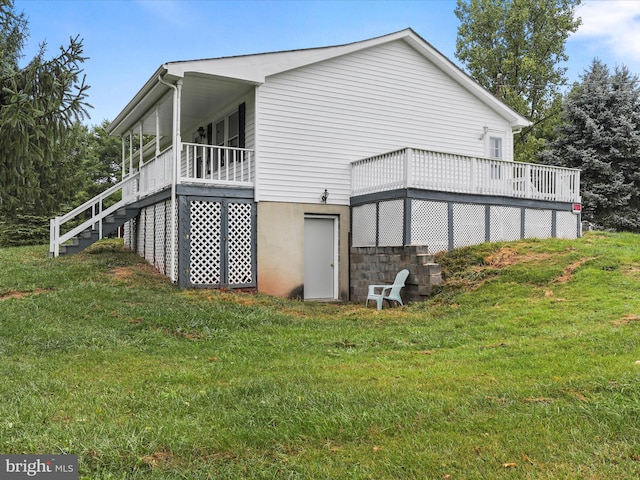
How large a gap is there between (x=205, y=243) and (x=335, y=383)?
8063mm

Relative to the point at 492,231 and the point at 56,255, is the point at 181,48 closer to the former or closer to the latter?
the point at 56,255

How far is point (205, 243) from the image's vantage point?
12383mm

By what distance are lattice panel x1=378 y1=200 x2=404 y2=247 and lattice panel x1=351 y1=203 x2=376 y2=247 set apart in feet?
0.99

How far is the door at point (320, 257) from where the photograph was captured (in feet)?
46.1

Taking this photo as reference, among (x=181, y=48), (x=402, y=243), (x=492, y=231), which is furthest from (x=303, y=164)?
(x=181, y=48)

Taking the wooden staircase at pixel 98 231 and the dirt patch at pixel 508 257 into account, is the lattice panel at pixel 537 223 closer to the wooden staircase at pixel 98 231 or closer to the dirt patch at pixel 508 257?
the dirt patch at pixel 508 257

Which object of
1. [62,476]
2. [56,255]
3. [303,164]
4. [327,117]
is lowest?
[62,476]

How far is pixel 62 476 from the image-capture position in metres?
3.11

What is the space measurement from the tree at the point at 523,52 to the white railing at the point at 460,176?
15.7m

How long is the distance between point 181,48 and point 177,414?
28158mm

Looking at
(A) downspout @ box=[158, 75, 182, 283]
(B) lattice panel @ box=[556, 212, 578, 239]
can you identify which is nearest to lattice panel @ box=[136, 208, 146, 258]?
(A) downspout @ box=[158, 75, 182, 283]

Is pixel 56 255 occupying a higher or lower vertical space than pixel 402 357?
higher

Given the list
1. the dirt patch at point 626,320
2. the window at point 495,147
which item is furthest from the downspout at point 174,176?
the window at point 495,147

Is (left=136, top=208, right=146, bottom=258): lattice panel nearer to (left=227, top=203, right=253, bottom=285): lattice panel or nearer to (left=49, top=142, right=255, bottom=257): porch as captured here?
(left=49, top=142, right=255, bottom=257): porch
